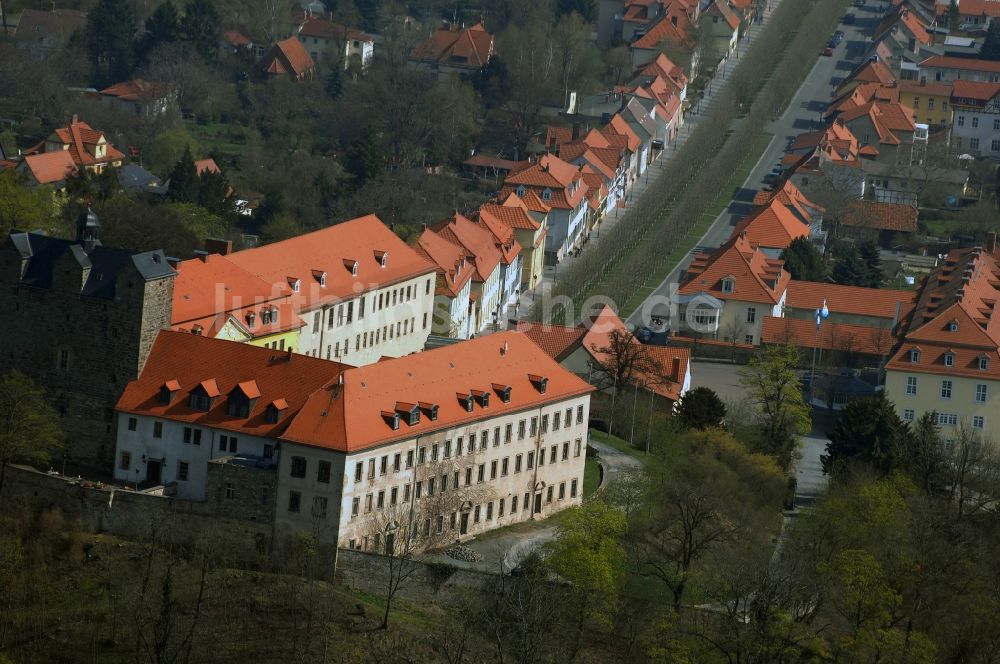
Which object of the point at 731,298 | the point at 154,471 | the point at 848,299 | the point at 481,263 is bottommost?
the point at 154,471

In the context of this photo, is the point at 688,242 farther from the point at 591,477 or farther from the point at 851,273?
the point at 591,477

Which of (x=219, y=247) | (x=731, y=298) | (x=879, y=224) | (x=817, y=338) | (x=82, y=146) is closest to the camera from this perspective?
(x=219, y=247)

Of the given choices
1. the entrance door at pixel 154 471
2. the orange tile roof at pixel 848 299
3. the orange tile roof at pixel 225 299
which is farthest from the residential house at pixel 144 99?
the entrance door at pixel 154 471

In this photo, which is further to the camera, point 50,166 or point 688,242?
point 688,242

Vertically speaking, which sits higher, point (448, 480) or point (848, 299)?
point (848, 299)

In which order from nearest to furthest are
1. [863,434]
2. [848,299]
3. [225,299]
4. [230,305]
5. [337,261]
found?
[230,305] < [225,299] < [863,434] < [337,261] < [848,299]

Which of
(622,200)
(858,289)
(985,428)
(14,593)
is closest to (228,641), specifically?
(14,593)

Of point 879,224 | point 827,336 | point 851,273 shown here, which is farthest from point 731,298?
point 879,224

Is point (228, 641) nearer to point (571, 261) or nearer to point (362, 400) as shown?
point (362, 400)
